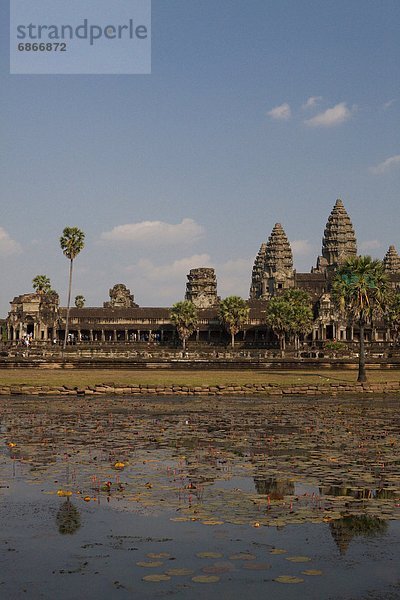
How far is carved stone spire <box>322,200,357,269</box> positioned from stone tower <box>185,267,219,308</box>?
28.4 meters

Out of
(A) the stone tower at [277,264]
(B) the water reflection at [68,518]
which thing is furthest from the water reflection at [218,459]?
(A) the stone tower at [277,264]

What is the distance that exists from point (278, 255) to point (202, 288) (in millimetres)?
23383

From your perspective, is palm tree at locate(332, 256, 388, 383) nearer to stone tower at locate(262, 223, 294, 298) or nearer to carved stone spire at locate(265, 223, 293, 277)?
stone tower at locate(262, 223, 294, 298)

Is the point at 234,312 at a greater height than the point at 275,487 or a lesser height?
greater

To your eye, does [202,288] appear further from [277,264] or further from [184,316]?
[184,316]

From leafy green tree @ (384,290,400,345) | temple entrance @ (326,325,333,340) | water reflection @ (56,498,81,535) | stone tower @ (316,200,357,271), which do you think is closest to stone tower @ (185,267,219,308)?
stone tower @ (316,200,357,271)

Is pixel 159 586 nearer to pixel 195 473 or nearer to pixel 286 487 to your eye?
pixel 286 487

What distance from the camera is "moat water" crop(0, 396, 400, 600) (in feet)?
27.4

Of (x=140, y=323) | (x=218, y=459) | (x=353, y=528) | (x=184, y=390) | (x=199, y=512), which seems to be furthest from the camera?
(x=140, y=323)

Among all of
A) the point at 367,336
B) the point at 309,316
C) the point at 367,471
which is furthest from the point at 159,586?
the point at 367,336

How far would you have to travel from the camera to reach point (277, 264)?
6565 inches

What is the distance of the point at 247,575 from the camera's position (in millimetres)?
8547

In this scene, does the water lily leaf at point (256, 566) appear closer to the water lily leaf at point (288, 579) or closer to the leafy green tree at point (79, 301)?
the water lily leaf at point (288, 579)

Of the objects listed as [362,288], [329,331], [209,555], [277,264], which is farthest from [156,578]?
[277,264]
